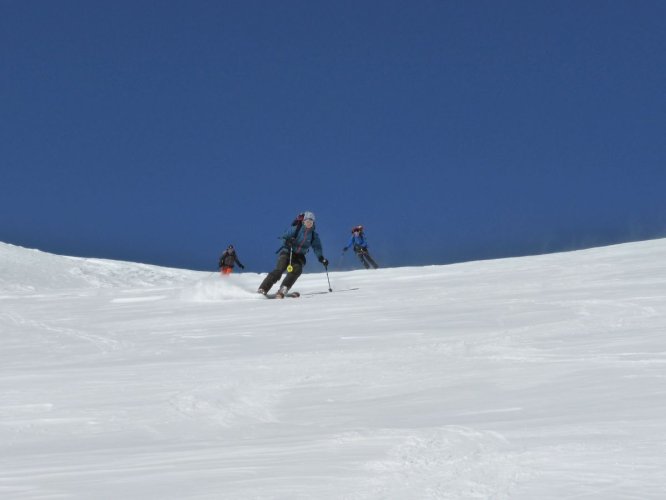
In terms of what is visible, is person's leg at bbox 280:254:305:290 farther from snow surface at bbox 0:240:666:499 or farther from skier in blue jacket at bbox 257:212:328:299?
snow surface at bbox 0:240:666:499

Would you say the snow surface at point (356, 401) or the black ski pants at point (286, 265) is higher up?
the black ski pants at point (286, 265)

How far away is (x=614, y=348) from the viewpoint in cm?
612

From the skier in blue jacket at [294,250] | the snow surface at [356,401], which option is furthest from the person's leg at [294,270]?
the snow surface at [356,401]

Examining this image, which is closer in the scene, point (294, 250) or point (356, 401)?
point (356, 401)

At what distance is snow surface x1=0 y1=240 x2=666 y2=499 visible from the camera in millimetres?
3232

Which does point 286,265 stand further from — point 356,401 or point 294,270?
point 356,401

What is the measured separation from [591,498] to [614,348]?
3.51 m

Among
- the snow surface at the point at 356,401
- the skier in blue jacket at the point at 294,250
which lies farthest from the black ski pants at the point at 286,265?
the snow surface at the point at 356,401

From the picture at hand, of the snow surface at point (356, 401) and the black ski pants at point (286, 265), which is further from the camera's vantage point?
the black ski pants at point (286, 265)

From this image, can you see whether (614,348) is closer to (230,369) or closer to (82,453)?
(230,369)

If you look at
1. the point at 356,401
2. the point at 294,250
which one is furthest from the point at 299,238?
the point at 356,401

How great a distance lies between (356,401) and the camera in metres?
5.12

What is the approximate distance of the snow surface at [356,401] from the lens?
3.23m

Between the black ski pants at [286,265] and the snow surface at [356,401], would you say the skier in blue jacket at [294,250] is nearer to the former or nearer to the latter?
the black ski pants at [286,265]
